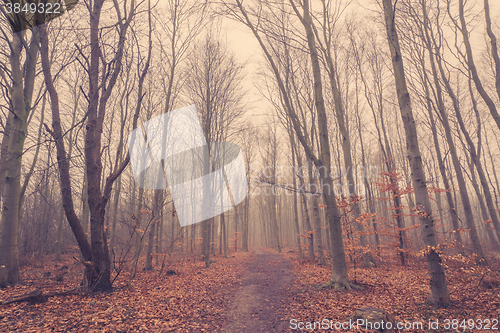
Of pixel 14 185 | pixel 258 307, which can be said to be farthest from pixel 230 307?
pixel 14 185

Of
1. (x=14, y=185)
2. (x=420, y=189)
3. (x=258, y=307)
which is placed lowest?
(x=258, y=307)

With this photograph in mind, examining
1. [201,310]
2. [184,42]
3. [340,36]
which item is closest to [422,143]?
[340,36]

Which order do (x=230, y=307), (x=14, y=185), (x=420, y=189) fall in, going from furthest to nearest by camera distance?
(x=14, y=185)
(x=230, y=307)
(x=420, y=189)

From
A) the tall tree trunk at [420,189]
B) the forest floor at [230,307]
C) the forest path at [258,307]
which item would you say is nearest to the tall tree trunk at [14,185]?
the forest floor at [230,307]

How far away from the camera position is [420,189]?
16.4 feet

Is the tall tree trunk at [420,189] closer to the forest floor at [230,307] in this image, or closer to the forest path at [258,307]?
the forest floor at [230,307]

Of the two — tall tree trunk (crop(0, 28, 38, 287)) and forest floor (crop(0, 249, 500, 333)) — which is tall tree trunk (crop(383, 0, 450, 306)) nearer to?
forest floor (crop(0, 249, 500, 333))

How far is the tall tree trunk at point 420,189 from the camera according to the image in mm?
4723

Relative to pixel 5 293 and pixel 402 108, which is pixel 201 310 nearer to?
pixel 5 293

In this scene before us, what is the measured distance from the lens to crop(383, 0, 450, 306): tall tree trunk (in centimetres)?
472

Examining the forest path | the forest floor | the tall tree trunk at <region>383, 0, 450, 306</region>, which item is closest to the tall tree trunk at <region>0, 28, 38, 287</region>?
the forest floor

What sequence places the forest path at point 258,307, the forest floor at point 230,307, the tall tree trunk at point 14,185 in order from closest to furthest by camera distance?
the forest floor at point 230,307, the forest path at point 258,307, the tall tree trunk at point 14,185

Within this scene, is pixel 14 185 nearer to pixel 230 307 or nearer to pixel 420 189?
pixel 230 307

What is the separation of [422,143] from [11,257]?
30.7 meters
